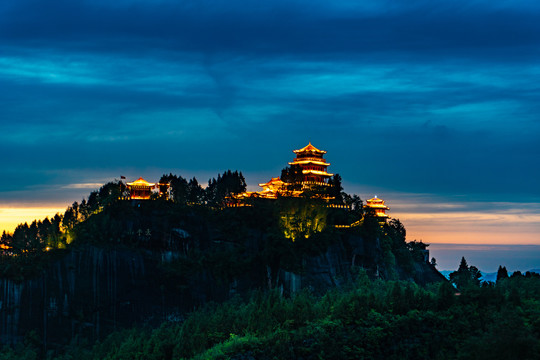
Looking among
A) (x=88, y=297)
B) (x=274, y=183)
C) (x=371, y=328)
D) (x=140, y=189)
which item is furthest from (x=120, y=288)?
(x=371, y=328)

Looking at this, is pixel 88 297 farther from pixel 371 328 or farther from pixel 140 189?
pixel 371 328

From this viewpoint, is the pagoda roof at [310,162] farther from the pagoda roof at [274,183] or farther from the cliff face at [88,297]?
the cliff face at [88,297]

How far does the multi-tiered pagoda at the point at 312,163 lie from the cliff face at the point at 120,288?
906 inches

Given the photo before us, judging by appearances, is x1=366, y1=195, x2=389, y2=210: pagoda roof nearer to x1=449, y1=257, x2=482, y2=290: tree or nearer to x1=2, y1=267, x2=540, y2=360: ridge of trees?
x1=449, y1=257, x2=482, y2=290: tree

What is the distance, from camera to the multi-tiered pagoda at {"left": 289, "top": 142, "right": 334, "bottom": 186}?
117m

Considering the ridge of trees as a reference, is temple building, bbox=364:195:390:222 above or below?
above

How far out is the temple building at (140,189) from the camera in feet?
335

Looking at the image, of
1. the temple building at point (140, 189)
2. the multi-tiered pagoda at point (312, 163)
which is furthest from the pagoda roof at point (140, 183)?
the multi-tiered pagoda at point (312, 163)

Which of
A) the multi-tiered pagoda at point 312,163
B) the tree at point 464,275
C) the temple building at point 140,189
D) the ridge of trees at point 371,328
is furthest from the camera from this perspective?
the multi-tiered pagoda at point 312,163

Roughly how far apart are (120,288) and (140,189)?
15.7 meters

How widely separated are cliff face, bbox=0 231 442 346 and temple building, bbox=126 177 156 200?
10164 millimetres

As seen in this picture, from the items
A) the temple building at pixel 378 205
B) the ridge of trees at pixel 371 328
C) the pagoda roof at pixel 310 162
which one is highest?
the pagoda roof at pixel 310 162

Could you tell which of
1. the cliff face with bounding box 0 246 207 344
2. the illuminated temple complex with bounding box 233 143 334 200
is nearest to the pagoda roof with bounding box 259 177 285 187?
the illuminated temple complex with bounding box 233 143 334 200

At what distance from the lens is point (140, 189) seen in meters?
102
